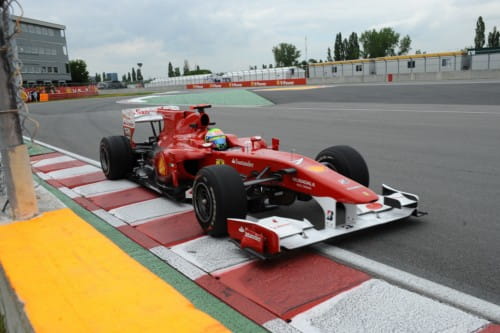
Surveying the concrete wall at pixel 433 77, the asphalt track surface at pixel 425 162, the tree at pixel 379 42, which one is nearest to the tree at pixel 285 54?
the tree at pixel 379 42

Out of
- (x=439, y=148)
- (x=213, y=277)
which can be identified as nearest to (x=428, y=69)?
(x=439, y=148)

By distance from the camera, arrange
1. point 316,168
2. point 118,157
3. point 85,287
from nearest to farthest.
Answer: point 85,287, point 316,168, point 118,157

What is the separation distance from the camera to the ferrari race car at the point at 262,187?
405 centimetres

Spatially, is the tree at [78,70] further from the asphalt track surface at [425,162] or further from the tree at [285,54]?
the asphalt track surface at [425,162]

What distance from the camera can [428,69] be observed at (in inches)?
1727

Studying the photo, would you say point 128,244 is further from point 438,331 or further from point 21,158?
point 438,331

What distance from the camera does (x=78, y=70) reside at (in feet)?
311

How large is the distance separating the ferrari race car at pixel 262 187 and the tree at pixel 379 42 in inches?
4439

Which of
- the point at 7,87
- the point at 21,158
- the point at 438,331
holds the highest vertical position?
the point at 7,87

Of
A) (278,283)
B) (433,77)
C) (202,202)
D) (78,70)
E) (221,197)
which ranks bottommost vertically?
(278,283)

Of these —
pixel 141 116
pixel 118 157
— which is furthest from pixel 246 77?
pixel 118 157

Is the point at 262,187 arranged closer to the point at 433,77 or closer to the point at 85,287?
the point at 85,287

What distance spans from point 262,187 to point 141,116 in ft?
10.4

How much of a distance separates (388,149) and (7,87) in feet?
22.8
